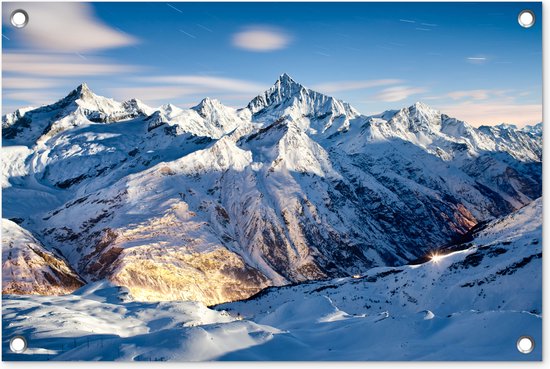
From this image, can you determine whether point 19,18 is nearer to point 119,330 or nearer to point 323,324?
point 119,330

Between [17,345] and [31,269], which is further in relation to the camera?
[31,269]

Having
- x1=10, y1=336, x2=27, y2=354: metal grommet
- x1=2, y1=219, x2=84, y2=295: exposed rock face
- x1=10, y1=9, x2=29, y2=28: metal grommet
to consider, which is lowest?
x1=2, y1=219, x2=84, y2=295: exposed rock face

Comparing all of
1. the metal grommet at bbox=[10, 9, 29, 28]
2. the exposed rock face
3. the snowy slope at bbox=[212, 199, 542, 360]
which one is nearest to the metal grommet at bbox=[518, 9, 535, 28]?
the snowy slope at bbox=[212, 199, 542, 360]

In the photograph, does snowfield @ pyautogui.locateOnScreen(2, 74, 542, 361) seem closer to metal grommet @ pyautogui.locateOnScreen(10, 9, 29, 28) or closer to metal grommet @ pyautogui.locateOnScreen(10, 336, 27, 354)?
metal grommet @ pyautogui.locateOnScreen(10, 336, 27, 354)

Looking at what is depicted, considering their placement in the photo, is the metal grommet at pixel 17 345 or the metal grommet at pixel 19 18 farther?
the metal grommet at pixel 19 18

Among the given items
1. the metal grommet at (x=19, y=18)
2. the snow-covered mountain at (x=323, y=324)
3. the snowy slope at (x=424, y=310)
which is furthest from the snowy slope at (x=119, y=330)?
the metal grommet at (x=19, y=18)

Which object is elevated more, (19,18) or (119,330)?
(19,18)

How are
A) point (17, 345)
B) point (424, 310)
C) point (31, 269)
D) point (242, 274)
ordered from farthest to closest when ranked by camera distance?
point (242, 274)
point (31, 269)
point (424, 310)
point (17, 345)

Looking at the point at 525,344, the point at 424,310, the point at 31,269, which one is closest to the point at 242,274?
the point at 31,269

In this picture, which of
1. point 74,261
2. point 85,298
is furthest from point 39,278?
point 85,298

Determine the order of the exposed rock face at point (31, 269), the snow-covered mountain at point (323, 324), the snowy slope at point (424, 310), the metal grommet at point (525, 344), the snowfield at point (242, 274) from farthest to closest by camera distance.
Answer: the exposed rock face at point (31, 269), the snowfield at point (242, 274), the snowy slope at point (424, 310), the snow-covered mountain at point (323, 324), the metal grommet at point (525, 344)

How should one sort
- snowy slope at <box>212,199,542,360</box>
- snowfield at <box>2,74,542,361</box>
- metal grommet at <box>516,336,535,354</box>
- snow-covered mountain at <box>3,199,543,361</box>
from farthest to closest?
snowfield at <box>2,74,542,361</box>, snowy slope at <box>212,199,542,360</box>, snow-covered mountain at <box>3,199,543,361</box>, metal grommet at <box>516,336,535,354</box>

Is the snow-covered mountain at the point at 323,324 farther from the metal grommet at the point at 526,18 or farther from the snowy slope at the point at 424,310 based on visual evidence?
the metal grommet at the point at 526,18
